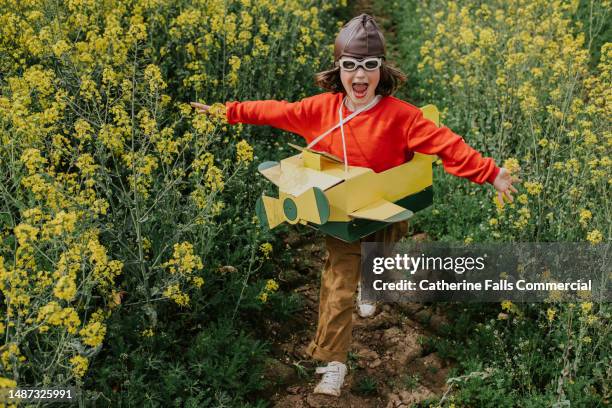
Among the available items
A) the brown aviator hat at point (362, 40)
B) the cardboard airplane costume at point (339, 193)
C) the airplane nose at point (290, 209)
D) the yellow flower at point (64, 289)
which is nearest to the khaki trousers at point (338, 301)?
the cardboard airplane costume at point (339, 193)

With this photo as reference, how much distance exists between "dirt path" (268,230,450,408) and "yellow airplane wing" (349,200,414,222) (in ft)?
3.39

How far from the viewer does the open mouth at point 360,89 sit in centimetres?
318

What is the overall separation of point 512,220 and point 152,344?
7.49 ft

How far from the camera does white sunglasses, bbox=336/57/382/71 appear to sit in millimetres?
3123

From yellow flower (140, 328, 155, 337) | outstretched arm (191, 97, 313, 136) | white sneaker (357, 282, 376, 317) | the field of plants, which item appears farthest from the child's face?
yellow flower (140, 328, 155, 337)

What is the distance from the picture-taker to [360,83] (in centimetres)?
316

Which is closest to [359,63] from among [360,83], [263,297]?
[360,83]

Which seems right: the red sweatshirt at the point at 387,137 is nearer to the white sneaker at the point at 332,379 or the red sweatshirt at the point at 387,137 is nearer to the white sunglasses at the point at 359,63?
the white sunglasses at the point at 359,63

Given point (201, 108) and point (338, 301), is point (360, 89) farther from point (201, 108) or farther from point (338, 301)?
point (338, 301)

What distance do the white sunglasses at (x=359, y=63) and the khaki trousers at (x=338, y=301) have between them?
872mm

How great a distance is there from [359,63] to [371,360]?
170 centimetres

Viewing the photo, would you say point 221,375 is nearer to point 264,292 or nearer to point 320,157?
point 264,292

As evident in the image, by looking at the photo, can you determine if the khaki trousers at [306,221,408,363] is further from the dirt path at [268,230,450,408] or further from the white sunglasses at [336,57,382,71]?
the white sunglasses at [336,57,382,71]

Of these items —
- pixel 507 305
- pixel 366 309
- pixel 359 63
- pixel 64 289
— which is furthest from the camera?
pixel 366 309
